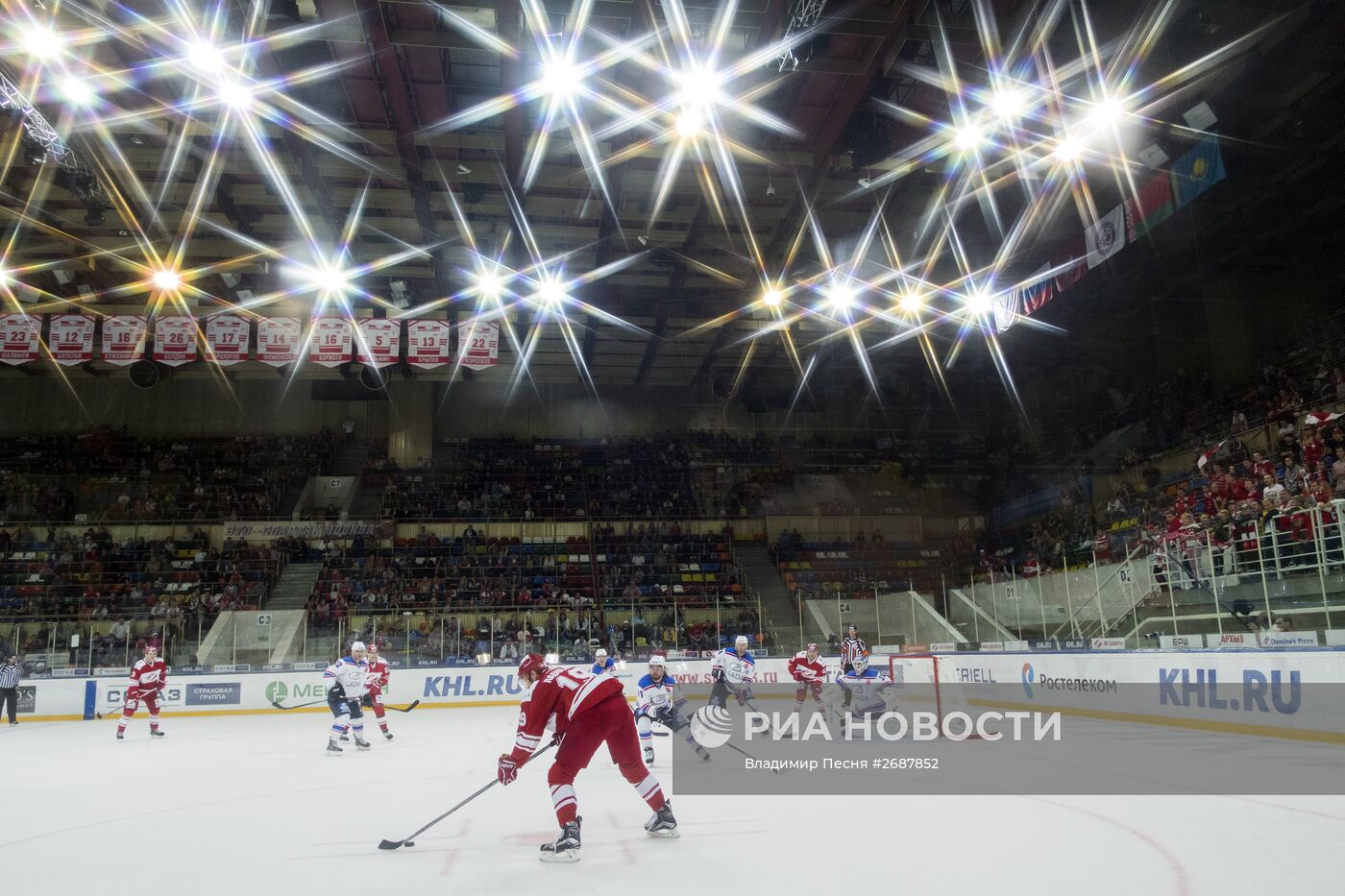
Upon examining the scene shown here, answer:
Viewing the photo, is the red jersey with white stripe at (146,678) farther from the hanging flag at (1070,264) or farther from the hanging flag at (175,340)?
the hanging flag at (1070,264)

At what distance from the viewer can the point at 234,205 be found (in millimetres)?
21203

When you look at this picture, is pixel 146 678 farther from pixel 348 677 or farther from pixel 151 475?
pixel 151 475

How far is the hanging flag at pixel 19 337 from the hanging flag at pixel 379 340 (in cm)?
690

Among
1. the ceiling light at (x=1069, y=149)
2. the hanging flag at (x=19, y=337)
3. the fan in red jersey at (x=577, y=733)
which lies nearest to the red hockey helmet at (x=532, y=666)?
the fan in red jersey at (x=577, y=733)

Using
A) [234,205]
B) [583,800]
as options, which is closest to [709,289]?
[234,205]

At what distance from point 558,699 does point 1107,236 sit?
15.7 meters

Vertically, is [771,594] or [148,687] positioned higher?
[771,594]

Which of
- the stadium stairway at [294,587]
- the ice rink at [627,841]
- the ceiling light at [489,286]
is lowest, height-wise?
the ice rink at [627,841]

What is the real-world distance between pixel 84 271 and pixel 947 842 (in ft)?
85.4

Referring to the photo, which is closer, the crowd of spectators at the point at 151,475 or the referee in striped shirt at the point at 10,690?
the referee in striped shirt at the point at 10,690

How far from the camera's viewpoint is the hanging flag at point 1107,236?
17.6 meters

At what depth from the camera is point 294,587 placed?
27453 mm

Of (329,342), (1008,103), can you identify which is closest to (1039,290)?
(1008,103)

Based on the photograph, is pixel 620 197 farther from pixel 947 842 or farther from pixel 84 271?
pixel 947 842
